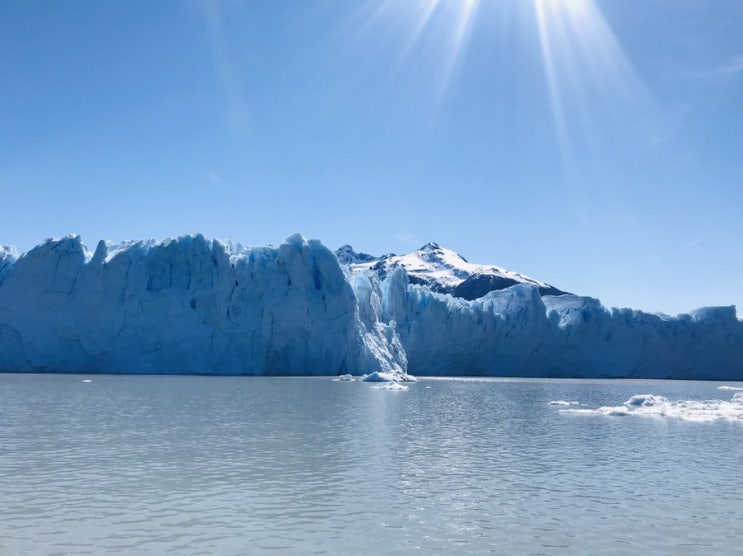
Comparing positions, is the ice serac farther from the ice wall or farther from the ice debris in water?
the ice debris in water

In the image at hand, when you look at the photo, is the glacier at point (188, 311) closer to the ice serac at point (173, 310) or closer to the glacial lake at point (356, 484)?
the ice serac at point (173, 310)

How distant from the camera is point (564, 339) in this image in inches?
2159

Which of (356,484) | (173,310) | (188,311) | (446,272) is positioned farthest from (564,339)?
(446,272)

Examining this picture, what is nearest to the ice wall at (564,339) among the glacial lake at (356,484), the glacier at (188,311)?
the glacier at (188,311)

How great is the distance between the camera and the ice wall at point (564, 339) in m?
51.9

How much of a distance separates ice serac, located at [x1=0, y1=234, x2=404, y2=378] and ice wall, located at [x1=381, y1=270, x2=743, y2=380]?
10.1m

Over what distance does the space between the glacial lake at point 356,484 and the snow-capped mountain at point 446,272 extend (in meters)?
72.5

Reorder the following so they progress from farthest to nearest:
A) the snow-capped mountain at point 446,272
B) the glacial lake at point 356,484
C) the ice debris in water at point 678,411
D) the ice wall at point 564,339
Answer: the snow-capped mountain at point 446,272
the ice wall at point 564,339
the ice debris in water at point 678,411
the glacial lake at point 356,484

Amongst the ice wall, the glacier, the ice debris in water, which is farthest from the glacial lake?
the ice wall

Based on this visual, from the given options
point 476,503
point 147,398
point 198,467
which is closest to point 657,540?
point 476,503

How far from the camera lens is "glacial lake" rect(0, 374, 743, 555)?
275 inches

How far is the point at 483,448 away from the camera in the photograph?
13.5 metres

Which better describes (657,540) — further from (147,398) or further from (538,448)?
(147,398)

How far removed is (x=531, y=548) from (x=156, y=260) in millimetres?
37838
